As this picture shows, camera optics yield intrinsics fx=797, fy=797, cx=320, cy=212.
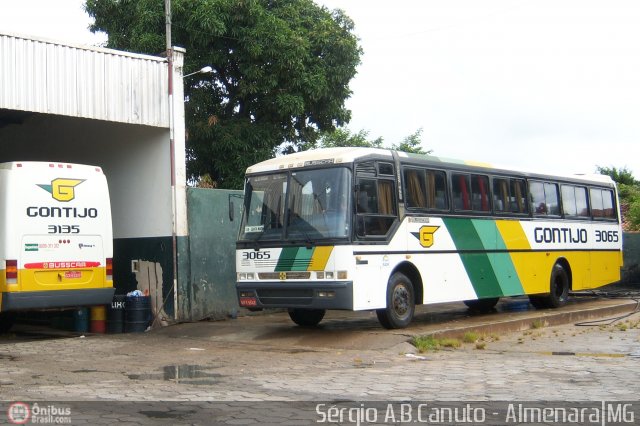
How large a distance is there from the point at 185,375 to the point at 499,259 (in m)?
7.76

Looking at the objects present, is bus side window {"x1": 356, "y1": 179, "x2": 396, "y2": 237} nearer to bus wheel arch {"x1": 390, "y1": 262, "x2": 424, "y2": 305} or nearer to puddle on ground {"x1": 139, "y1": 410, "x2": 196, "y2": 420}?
bus wheel arch {"x1": 390, "y1": 262, "x2": 424, "y2": 305}

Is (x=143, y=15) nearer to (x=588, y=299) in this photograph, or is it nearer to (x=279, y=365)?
(x=588, y=299)

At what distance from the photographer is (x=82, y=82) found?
1412cm

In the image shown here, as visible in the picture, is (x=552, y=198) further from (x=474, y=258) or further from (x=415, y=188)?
(x=415, y=188)

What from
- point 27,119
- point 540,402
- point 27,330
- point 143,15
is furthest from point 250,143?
point 540,402

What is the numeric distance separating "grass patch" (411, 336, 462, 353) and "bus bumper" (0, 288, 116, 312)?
5601 millimetres


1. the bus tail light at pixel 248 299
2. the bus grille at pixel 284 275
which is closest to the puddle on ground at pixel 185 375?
the bus grille at pixel 284 275

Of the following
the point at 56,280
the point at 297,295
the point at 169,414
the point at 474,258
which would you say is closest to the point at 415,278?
the point at 474,258

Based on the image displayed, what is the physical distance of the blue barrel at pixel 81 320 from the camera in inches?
604

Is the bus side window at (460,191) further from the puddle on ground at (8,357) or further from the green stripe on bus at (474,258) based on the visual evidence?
the puddle on ground at (8,357)

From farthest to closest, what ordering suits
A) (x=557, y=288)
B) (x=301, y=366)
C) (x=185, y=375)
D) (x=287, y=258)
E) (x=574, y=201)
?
(x=574, y=201) < (x=557, y=288) < (x=287, y=258) < (x=301, y=366) < (x=185, y=375)

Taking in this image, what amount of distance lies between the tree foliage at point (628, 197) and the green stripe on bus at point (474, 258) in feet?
57.9

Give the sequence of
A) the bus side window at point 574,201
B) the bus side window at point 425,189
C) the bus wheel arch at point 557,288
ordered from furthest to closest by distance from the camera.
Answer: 1. the bus side window at point 574,201
2. the bus wheel arch at point 557,288
3. the bus side window at point 425,189

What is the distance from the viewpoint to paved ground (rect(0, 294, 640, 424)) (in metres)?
7.59
